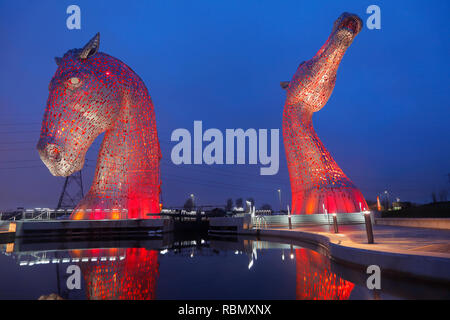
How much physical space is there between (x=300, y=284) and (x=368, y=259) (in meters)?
1.77

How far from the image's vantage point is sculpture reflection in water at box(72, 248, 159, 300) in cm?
527

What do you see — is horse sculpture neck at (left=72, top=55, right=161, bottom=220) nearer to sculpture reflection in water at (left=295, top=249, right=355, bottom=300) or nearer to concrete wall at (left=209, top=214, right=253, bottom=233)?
concrete wall at (left=209, top=214, right=253, bottom=233)

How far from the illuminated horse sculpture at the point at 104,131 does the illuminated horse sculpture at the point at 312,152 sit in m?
10.8

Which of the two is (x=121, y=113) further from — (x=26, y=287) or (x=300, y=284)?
(x=300, y=284)

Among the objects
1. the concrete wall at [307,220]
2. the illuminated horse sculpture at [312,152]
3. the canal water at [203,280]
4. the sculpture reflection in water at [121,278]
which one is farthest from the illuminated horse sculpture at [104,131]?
the illuminated horse sculpture at [312,152]

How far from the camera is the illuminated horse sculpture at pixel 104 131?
54.9ft

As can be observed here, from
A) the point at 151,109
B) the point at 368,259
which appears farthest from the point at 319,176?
the point at 368,259

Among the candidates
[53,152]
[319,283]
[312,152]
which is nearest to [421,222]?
[312,152]

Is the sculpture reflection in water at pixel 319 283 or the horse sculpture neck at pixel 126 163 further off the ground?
Result: the horse sculpture neck at pixel 126 163

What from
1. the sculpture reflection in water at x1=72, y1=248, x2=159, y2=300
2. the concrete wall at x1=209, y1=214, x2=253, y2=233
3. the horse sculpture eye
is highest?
the horse sculpture eye

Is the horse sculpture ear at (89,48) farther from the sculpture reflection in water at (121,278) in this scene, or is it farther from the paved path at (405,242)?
the paved path at (405,242)

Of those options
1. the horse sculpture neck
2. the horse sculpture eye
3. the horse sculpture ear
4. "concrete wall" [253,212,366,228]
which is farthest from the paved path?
the horse sculpture ear

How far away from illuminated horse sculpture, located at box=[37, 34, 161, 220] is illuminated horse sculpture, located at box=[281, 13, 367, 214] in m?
10.8

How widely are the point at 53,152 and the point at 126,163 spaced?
4784 mm
